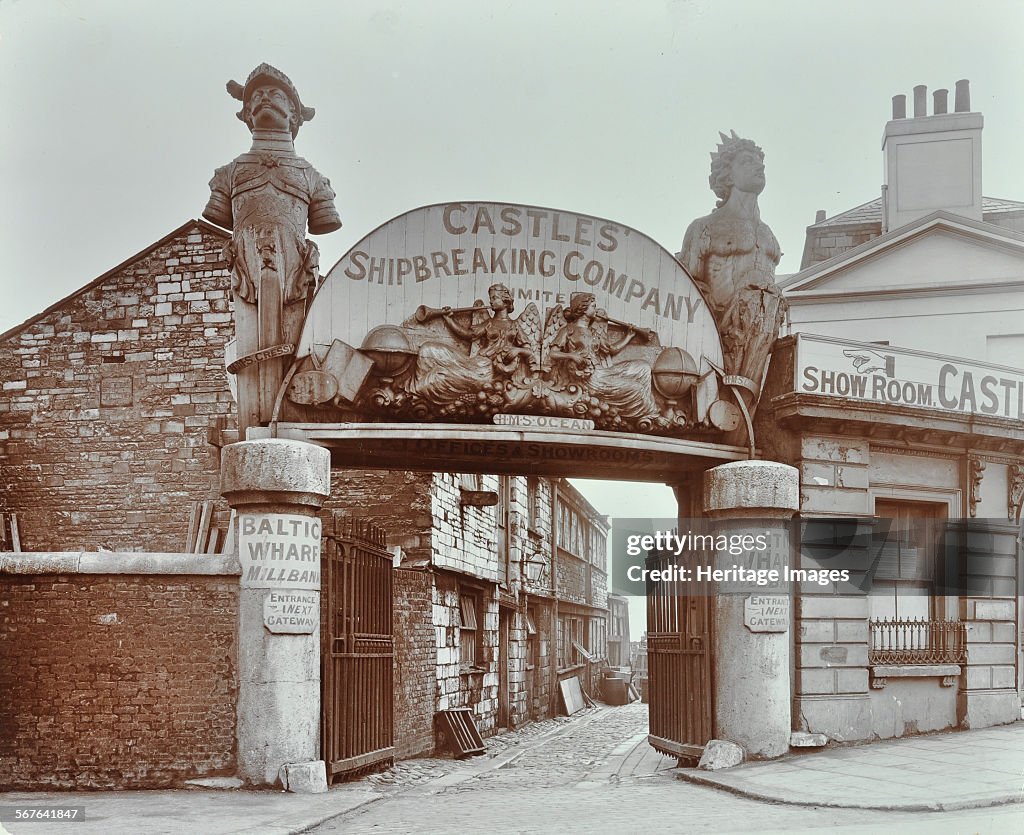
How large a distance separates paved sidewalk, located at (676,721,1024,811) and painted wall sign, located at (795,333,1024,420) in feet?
11.9

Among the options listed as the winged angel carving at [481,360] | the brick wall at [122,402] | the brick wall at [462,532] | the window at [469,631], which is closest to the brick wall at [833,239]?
the brick wall at [462,532]

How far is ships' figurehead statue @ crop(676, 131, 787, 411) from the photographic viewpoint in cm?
1227

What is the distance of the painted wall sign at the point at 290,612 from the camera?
415 inches

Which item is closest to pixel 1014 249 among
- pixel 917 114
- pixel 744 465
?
pixel 917 114

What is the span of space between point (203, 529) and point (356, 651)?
541 centimetres

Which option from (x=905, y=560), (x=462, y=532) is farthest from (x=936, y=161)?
(x=905, y=560)

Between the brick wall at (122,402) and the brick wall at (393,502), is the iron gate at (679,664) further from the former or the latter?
the brick wall at (122,402)

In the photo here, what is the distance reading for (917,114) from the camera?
2414 centimetres

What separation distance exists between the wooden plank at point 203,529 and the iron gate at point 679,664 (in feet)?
21.1

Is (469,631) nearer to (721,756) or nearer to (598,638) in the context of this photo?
(721,756)

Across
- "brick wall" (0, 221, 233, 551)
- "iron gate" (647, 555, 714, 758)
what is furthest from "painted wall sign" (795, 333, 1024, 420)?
"brick wall" (0, 221, 233, 551)

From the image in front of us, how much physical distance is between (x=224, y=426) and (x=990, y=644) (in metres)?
11.1

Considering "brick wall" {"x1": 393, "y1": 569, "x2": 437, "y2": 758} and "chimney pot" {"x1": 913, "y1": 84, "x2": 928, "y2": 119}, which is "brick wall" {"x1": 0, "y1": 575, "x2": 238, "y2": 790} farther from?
"chimney pot" {"x1": 913, "y1": 84, "x2": 928, "y2": 119}

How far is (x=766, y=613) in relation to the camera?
39.0ft
